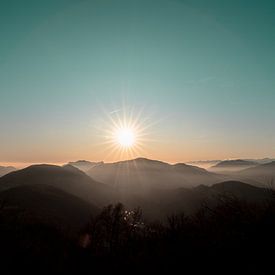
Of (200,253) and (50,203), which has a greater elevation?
(200,253)

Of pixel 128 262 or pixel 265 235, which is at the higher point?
pixel 265 235

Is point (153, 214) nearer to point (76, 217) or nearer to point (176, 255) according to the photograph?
point (76, 217)

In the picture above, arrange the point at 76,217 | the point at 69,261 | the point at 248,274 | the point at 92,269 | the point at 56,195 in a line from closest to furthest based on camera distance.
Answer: the point at 248,274
the point at 92,269
the point at 69,261
the point at 76,217
the point at 56,195

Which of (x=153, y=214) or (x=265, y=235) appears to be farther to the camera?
(x=153, y=214)

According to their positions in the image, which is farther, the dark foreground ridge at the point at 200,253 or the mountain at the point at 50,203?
the mountain at the point at 50,203

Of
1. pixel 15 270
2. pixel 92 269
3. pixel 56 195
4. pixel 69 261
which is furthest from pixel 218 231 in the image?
pixel 56 195

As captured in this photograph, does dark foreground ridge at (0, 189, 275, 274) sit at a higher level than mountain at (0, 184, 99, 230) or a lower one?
higher

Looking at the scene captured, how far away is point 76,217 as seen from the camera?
120438 millimetres

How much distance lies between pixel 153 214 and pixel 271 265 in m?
197

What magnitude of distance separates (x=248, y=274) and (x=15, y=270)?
8.28 m

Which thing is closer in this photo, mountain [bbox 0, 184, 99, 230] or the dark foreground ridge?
the dark foreground ridge

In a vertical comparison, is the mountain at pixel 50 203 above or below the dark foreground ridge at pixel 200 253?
below

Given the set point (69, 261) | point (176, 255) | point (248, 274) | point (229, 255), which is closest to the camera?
point (248, 274)

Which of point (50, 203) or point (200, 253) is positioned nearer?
point (200, 253)
